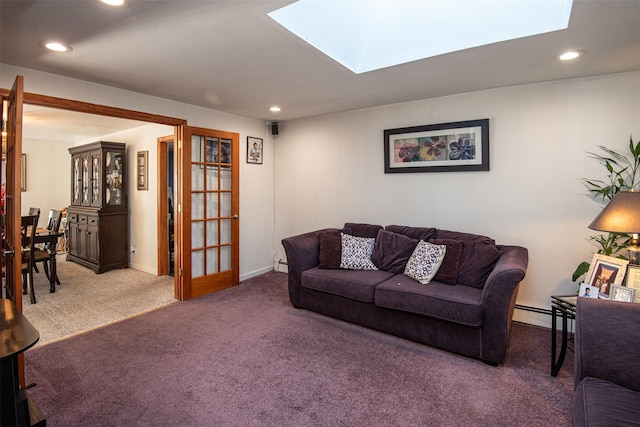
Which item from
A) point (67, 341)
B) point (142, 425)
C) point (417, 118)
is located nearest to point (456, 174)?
point (417, 118)

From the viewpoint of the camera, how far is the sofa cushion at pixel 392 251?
338 cm

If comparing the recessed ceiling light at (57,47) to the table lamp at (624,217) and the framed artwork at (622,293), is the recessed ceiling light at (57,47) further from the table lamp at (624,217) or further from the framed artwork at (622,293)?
the framed artwork at (622,293)

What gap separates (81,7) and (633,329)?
3.22 metres

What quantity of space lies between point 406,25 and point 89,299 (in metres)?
4.43

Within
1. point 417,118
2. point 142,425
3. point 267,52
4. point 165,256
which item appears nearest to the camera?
point 142,425

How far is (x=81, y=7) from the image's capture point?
1827 mm

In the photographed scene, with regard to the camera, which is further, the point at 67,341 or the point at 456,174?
the point at 456,174

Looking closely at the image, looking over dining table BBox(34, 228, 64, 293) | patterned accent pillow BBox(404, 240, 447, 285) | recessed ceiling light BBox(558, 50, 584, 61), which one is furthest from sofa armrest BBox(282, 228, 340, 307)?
dining table BBox(34, 228, 64, 293)

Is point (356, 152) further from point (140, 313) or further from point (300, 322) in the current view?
point (140, 313)

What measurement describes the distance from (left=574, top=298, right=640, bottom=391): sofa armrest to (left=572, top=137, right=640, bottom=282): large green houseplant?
1332mm

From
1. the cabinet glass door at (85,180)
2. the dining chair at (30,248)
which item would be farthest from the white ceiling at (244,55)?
the cabinet glass door at (85,180)

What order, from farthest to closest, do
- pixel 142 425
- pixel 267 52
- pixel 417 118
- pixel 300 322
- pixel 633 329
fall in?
pixel 417 118 < pixel 300 322 < pixel 267 52 < pixel 142 425 < pixel 633 329

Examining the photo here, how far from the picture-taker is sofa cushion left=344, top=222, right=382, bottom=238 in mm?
3809

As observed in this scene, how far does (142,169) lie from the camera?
16.8ft
